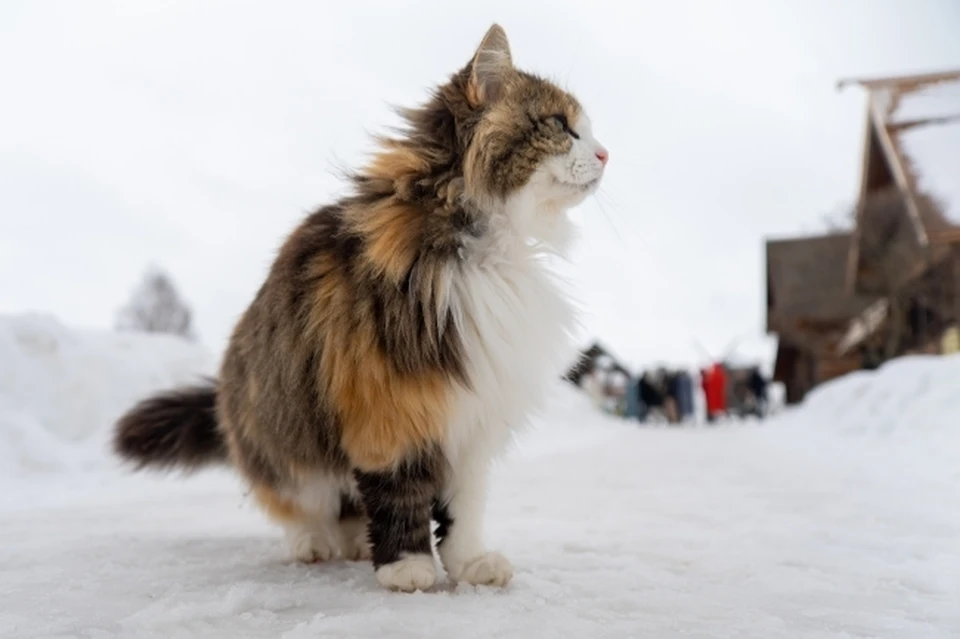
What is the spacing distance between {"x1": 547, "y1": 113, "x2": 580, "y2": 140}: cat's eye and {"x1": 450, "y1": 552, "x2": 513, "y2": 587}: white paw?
4.06 feet

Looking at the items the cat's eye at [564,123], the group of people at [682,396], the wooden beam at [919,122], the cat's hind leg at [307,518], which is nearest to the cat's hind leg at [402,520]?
the cat's hind leg at [307,518]

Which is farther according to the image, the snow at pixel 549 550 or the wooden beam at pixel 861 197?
the wooden beam at pixel 861 197

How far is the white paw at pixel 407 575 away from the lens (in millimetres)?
1939

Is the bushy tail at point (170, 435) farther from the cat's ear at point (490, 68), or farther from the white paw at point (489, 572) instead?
the cat's ear at point (490, 68)

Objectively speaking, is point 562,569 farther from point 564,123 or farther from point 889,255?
point 889,255

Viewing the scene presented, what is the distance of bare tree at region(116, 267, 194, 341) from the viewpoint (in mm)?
31016

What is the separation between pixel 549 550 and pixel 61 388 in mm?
4721

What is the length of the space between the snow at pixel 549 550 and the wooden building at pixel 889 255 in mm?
5347

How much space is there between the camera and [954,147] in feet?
32.6

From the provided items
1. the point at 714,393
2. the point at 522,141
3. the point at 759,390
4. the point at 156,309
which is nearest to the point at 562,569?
the point at 522,141

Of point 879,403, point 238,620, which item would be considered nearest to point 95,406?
point 238,620

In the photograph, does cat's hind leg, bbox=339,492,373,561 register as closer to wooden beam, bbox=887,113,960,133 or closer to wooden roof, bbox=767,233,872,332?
wooden beam, bbox=887,113,960,133

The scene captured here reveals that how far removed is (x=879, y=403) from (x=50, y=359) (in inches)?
298

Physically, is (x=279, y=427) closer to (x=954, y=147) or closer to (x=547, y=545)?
(x=547, y=545)
